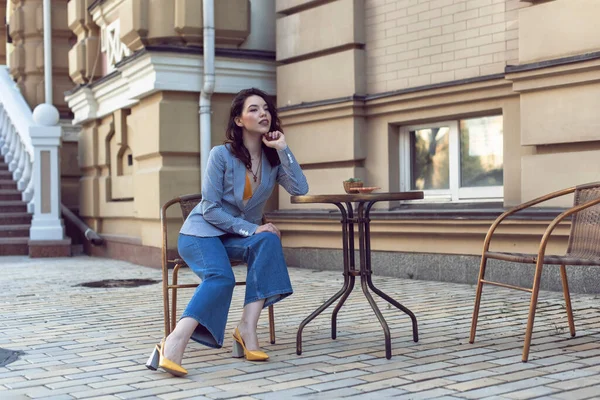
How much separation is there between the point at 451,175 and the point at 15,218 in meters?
7.50

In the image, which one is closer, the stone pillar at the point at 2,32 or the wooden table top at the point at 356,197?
the wooden table top at the point at 356,197

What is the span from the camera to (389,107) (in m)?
8.35

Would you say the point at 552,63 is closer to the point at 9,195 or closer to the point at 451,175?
the point at 451,175

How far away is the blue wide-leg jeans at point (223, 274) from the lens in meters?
4.07

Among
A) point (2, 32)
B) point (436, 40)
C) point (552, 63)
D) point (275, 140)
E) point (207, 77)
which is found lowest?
point (275, 140)

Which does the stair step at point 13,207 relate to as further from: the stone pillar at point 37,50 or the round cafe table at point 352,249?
the round cafe table at point 352,249

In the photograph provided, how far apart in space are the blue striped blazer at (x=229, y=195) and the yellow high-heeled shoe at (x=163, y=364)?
689 millimetres

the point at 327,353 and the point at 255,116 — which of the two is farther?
the point at 255,116

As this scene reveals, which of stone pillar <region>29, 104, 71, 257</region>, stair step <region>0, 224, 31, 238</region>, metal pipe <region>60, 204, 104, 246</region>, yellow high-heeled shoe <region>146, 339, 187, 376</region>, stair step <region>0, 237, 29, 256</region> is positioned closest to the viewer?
yellow high-heeled shoe <region>146, 339, 187, 376</region>

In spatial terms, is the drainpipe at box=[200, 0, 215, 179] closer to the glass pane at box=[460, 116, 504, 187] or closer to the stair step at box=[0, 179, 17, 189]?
the glass pane at box=[460, 116, 504, 187]

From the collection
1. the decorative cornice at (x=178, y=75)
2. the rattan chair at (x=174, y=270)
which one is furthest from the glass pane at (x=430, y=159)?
the rattan chair at (x=174, y=270)

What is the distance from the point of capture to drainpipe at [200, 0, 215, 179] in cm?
925

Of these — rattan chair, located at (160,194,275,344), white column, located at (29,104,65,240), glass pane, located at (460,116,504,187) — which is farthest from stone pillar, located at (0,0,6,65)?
rattan chair, located at (160,194,275,344)

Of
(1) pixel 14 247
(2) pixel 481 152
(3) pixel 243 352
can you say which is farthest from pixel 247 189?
(1) pixel 14 247
